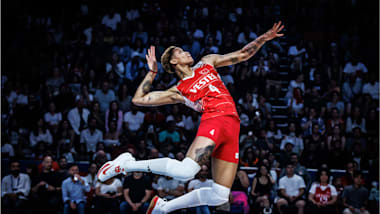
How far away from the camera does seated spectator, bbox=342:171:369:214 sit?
11.1m

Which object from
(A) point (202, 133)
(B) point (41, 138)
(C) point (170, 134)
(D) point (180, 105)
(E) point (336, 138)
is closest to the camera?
(A) point (202, 133)

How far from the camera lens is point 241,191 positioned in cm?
1114

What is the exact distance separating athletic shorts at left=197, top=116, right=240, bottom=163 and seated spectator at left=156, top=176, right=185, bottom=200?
5065 millimetres

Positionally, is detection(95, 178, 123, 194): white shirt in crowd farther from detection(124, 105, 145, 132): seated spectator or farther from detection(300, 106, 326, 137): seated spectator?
detection(300, 106, 326, 137): seated spectator

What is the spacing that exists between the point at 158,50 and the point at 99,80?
2.05m

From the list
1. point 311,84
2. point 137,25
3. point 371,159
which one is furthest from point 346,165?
point 137,25

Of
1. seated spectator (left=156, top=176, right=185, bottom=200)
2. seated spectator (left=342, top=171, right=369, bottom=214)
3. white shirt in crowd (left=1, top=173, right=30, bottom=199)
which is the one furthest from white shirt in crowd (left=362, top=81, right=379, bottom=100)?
white shirt in crowd (left=1, top=173, right=30, bottom=199)

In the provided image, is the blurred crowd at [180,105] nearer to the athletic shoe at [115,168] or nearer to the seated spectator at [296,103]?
the seated spectator at [296,103]

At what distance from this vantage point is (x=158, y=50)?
1515cm

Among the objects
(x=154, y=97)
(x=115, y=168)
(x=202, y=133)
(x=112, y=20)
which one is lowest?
(x=115, y=168)

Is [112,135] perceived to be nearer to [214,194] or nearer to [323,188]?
[323,188]

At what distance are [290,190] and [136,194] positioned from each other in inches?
138

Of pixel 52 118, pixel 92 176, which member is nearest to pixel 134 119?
pixel 52 118

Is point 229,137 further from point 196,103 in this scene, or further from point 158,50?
point 158,50
